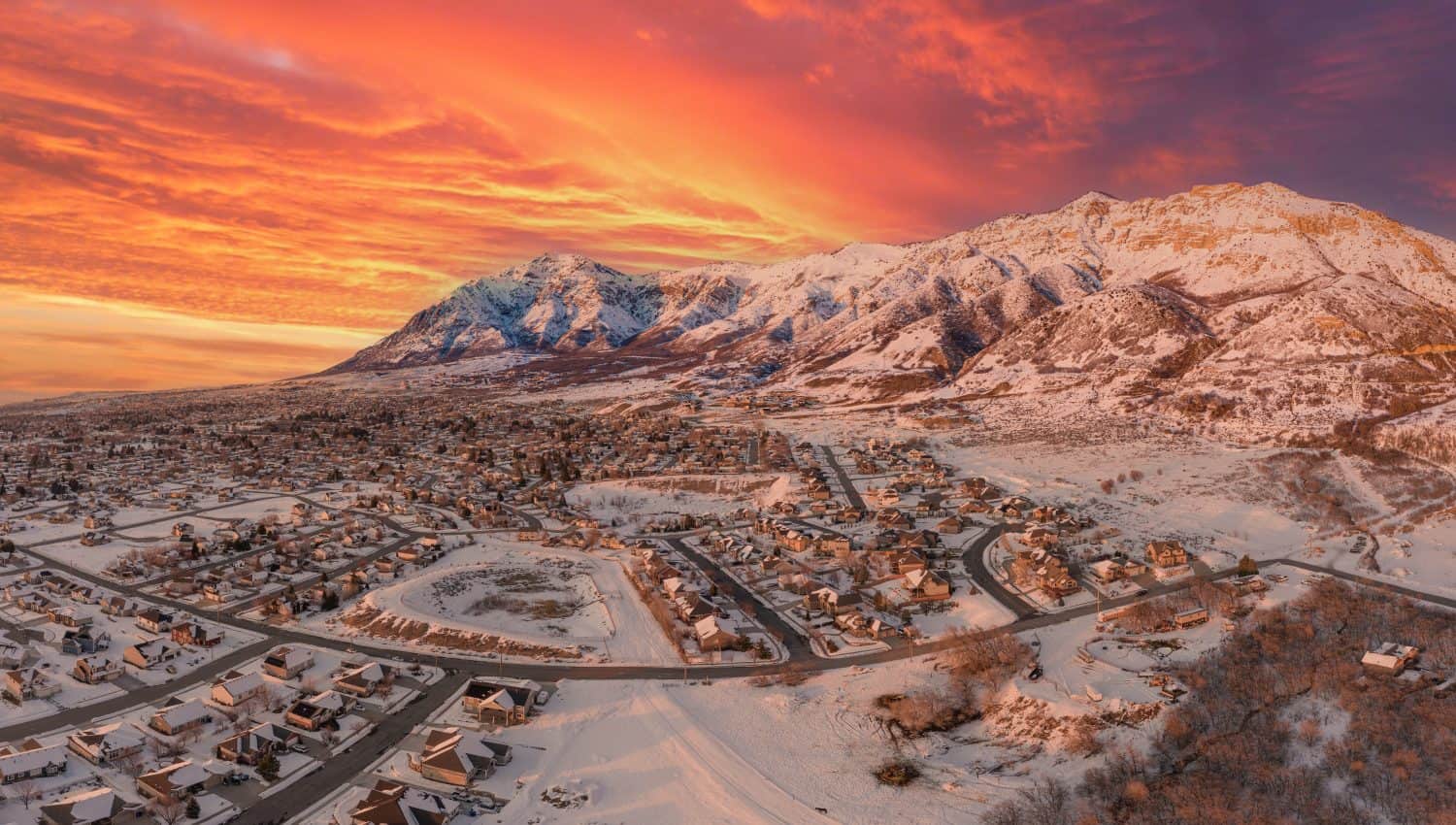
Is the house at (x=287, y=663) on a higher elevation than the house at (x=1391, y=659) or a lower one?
lower

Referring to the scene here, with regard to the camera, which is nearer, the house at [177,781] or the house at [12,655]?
the house at [177,781]

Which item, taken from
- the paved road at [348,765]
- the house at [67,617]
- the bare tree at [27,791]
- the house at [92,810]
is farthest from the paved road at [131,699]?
the paved road at [348,765]

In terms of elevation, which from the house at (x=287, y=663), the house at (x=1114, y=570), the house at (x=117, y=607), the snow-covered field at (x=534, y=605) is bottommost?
the house at (x=117, y=607)

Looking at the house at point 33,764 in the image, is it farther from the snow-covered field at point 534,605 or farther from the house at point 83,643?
the snow-covered field at point 534,605

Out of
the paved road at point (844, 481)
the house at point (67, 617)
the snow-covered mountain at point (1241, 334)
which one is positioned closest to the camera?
the house at point (67, 617)

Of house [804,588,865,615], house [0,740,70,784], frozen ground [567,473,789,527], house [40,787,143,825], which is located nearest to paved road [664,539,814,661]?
house [804,588,865,615]

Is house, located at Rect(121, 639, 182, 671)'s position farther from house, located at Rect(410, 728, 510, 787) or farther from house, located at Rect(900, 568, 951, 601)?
house, located at Rect(900, 568, 951, 601)
